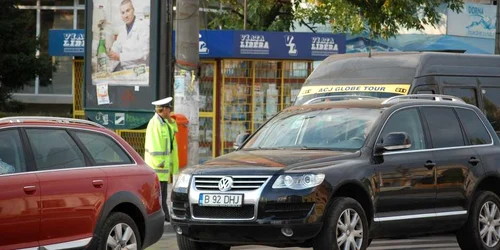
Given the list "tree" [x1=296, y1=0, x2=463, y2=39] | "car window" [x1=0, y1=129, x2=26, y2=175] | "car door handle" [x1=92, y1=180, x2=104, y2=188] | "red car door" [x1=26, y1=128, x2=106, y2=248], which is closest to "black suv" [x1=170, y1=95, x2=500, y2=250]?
"car door handle" [x1=92, y1=180, x2=104, y2=188]

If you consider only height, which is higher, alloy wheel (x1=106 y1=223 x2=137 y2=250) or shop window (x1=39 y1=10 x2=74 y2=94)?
shop window (x1=39 y1=10 x2=74 y2=94)

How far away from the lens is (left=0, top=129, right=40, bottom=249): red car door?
9531mm

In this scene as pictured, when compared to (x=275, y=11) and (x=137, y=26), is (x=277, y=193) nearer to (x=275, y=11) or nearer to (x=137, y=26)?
(x=137, y=26)

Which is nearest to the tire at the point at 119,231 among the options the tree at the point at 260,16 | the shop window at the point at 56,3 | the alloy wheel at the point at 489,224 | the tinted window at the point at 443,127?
the tinted window at the point at 443,127

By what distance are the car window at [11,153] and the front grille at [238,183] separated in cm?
202

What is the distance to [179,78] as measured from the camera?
1747 centimetres

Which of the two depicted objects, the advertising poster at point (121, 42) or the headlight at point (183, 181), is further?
the advertising poster at point (121, 42)

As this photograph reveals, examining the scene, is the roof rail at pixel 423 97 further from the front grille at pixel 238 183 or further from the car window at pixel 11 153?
the car window at pixel 11 153

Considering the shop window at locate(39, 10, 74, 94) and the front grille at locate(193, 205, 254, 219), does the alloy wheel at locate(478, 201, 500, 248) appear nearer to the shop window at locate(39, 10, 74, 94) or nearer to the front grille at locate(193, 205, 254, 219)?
the front grille at locate(193, 205, 254, 219)

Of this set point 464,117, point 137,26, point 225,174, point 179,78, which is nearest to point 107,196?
point 225,174

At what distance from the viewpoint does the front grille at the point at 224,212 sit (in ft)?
36.1

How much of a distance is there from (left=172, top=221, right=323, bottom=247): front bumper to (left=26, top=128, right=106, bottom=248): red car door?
3.55ft

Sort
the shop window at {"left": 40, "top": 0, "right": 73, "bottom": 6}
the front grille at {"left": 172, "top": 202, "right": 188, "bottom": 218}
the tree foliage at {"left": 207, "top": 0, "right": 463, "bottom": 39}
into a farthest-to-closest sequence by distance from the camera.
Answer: the shop window at {"left": 40, "top": 0, "right": 73, "bottom": 6} → the tree foliage at {"left": 207, "top": 0, "right": 463, "bottom": 39} → the front grille at {"left": 172, "top": 202, "right": 188, "bottom": 218}

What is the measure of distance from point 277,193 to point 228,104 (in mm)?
12513
